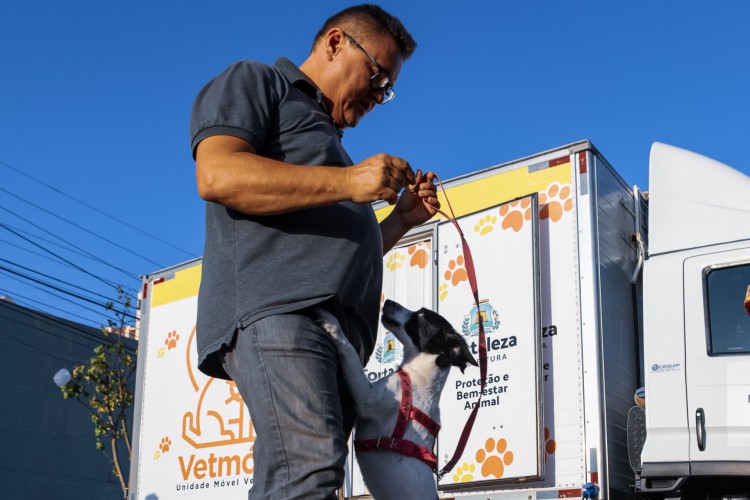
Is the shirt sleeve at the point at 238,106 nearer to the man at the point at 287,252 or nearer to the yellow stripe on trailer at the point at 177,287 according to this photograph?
the man at the point at 287,252

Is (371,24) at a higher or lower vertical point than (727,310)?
higher

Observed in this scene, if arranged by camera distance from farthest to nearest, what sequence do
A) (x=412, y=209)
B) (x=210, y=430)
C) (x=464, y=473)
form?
(x=210, y=430), (x=464, y=473), (x=412, y=209)

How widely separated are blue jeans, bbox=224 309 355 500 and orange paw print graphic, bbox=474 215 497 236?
164 inches

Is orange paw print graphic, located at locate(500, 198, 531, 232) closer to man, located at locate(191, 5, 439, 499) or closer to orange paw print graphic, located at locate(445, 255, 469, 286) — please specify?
orange paw print graphic, located at locate(445, 255, 469, 286)

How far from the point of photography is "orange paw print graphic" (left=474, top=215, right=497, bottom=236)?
588cm

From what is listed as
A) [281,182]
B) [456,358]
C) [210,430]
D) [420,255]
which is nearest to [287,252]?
[281,182]

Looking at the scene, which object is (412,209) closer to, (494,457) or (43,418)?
(494,457)

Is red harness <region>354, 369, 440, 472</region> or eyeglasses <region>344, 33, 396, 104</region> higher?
eyeglasses <region>344, 33, 396, 104</region>

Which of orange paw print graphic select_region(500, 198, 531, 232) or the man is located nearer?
the man

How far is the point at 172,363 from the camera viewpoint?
26.2 ft

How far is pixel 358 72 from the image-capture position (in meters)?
2.18

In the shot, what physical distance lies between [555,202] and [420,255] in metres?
1.07

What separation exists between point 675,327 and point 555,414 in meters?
0.87

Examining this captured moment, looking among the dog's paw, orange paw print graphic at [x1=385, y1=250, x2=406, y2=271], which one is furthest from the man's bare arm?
orange paw print graphic at [x1=385, y1=250, x2=406, y2=271]
